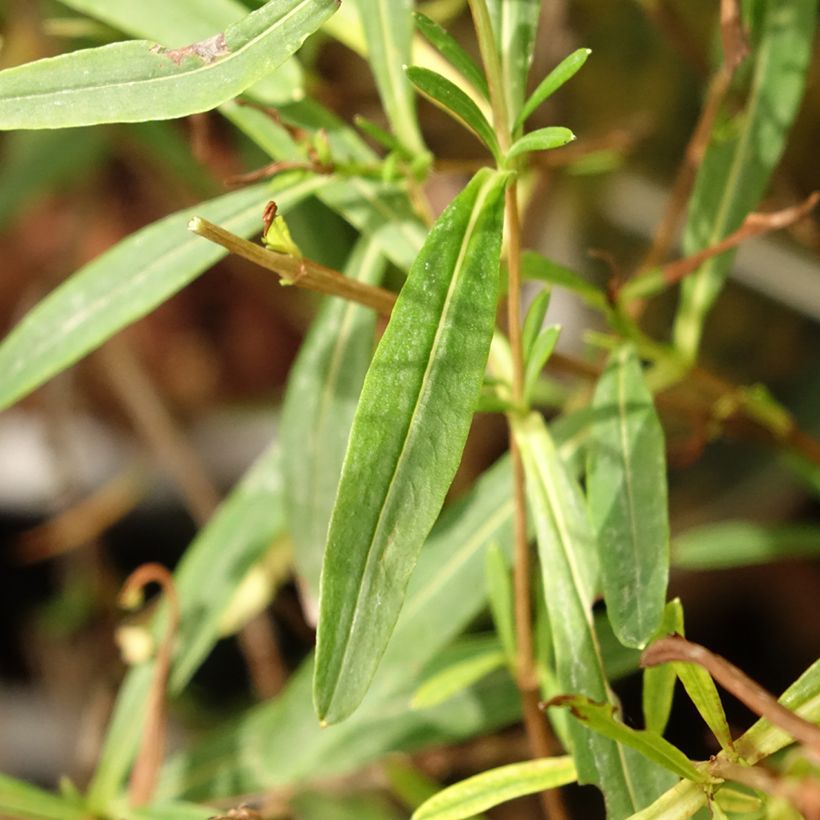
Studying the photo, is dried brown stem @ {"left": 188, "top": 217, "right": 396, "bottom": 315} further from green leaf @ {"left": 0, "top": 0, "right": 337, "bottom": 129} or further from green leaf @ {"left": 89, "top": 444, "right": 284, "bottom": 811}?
green leaf @ {"left": 89, "top": 444, "right": 284, "bottom": 811}

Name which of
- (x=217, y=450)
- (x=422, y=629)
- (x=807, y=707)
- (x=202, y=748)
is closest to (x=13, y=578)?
(x=217, y=450)

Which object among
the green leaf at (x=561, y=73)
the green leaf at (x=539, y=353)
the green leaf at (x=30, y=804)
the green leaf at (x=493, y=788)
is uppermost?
the green leaf at (x=561, y=73)

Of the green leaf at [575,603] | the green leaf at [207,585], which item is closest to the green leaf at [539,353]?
the green leaf at [575,603]

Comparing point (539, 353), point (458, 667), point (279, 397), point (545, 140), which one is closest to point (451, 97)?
point (545, 140)

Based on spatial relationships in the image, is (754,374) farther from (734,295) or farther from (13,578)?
(13,578)

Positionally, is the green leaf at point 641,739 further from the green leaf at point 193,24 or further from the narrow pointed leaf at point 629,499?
the green leaf at point 193,24

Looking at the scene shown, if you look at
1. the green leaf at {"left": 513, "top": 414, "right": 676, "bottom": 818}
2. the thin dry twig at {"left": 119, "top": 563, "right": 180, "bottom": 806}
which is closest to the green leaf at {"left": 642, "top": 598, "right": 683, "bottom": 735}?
the green leaf at {"left": 513, "top": 414, "right": 676, "bottom": 818}
